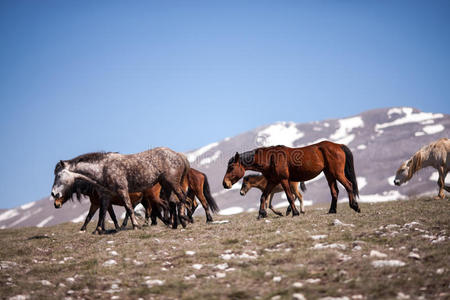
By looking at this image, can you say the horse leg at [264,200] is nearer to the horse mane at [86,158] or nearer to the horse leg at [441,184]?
the horse mane at [86,158]

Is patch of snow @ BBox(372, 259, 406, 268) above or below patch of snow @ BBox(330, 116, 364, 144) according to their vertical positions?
below

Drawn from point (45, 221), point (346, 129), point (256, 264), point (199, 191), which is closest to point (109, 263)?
point (256, 264)

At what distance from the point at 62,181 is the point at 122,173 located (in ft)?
6.52

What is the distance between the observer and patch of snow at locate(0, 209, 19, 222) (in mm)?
141625

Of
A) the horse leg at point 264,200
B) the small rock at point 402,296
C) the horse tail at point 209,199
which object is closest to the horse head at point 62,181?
the horse tail at point 209,199

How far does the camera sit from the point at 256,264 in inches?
322

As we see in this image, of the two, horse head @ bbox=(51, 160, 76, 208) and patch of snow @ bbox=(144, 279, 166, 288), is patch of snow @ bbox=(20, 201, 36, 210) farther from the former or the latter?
patch of snow @ bbox=(144, 279, 166, 288)

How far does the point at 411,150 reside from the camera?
466 feet

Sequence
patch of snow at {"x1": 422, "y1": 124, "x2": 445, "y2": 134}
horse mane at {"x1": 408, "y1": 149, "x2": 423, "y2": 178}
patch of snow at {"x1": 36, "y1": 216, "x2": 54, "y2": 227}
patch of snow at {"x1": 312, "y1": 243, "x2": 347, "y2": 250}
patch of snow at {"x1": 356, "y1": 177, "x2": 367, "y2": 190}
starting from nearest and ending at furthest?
1. patch of snow at {"x1": 312, "y1": 243, "x2": 347, "y2": 250}
2. horse mane at {"x1": 408, "y1": 149, "x2": 423, "y2": 178}
3. patch of snow at {"x1": 356, "y1": 177, "x2": 367, "y2": 190}
4. patch of snow at {"x1": 36, "y1": 216, "x2": 54, "y2": 227}
5. patch of snow at {"x1": 422, "y1": 124, "x2": 445, "y2": 134}

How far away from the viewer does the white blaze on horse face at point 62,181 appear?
14148 millimetres

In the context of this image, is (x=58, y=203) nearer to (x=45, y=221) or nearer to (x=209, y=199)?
(x=209, y=199)

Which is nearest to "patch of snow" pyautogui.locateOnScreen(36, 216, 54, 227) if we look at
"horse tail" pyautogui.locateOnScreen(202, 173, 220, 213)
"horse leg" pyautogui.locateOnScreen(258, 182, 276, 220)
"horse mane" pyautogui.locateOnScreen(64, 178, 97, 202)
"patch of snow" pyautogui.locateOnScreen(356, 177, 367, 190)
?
"patch of snow" pyautogui.locateOnScreen(356, 177, 367, 190)

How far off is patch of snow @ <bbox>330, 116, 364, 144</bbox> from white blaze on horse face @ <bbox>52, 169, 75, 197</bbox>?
522 ft

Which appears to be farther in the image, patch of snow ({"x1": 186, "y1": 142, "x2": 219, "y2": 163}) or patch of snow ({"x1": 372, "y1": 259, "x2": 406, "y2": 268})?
patch of snow ({"x1": 186, "y1": 142, "x2": 219, "y2": 163})
